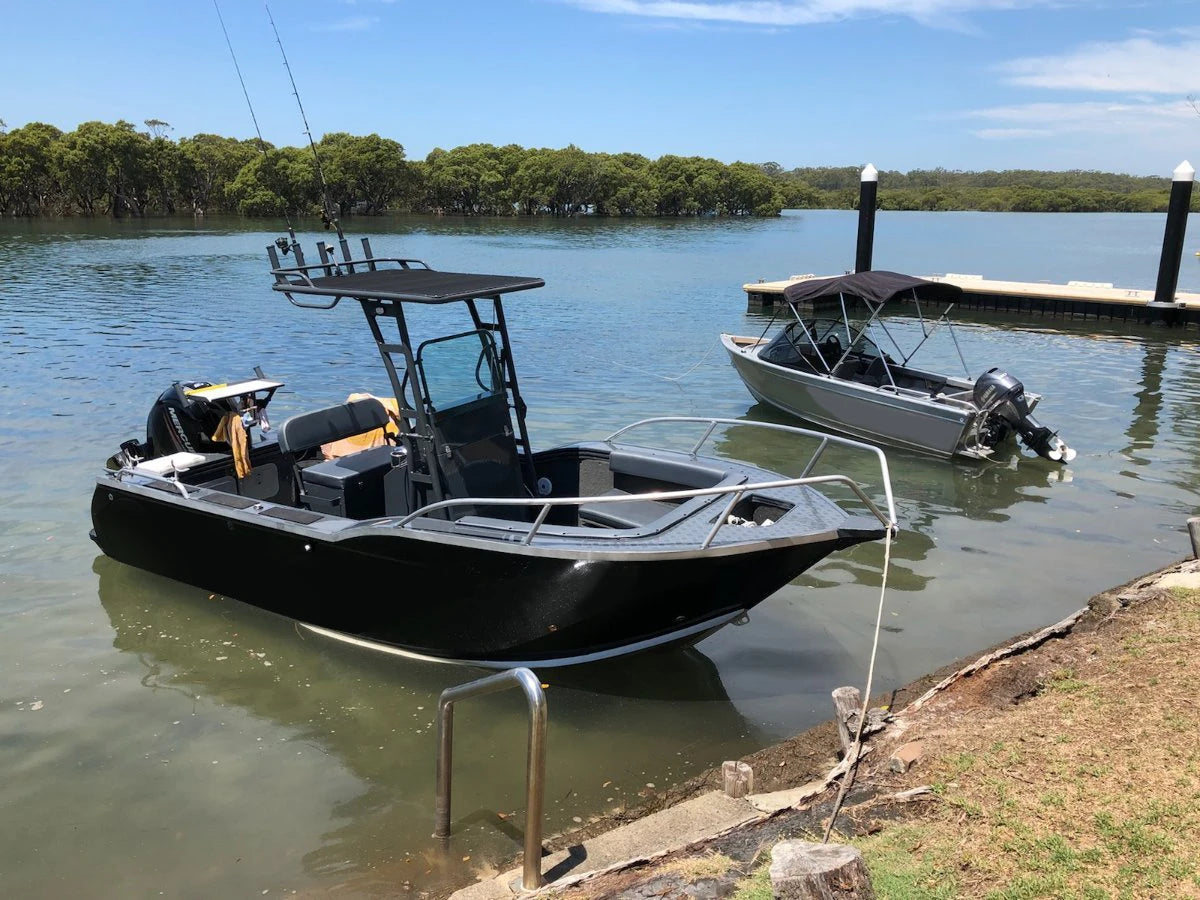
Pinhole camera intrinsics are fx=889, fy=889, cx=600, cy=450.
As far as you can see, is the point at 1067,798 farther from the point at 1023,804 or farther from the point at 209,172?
the point at 209,172

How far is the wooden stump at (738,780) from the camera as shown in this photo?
471 cm

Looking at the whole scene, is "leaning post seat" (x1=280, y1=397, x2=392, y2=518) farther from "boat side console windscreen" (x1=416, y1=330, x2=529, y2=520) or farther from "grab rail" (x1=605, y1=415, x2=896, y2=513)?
"grab rail" (x1=605, y1=415, x2=896, y2=513)

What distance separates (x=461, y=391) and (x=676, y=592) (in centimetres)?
231

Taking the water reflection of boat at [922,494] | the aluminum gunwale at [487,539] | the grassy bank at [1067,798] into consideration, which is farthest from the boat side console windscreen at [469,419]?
the grassy bank at [1067,798]

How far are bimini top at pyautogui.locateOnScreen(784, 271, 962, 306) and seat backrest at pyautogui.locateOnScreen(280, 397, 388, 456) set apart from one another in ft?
25.1

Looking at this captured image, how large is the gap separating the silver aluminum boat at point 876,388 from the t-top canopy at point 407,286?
298 inches

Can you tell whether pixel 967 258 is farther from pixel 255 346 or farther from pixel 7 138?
pixel 7 138

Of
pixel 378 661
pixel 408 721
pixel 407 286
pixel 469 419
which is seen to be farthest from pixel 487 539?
pixel 407 286

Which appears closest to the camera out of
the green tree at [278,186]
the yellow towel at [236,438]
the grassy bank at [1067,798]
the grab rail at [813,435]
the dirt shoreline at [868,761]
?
the grassy bank at [1067,798]

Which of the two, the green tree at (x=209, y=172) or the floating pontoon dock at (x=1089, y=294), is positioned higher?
the green tree at (x=209, y=172)

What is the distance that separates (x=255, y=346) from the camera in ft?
69.3

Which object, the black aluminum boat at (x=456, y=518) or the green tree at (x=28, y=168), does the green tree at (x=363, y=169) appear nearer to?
the green tree at (x=28, y=168)

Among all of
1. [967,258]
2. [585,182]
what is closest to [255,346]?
[967,258]

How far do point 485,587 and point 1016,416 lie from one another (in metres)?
9.17
